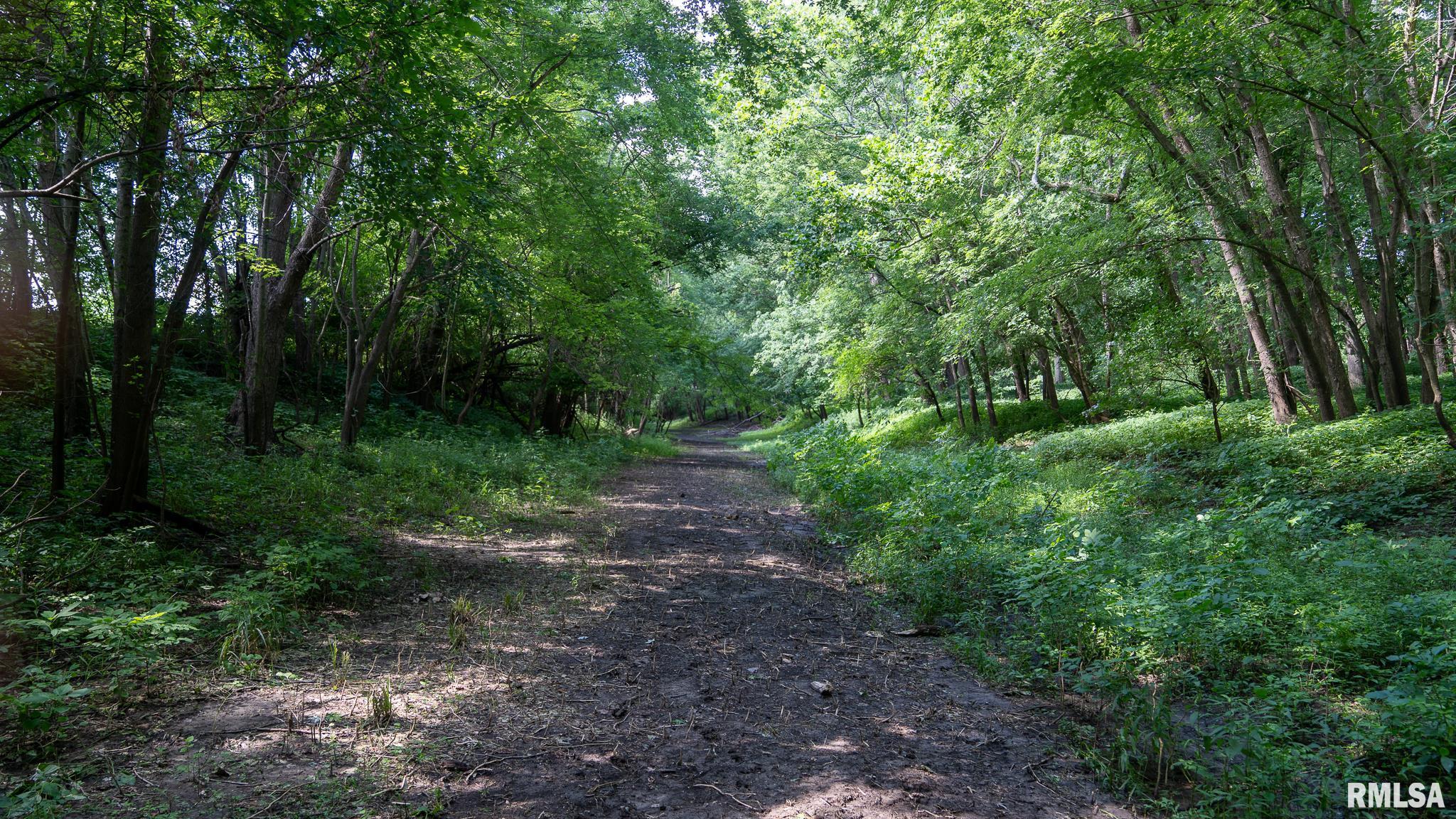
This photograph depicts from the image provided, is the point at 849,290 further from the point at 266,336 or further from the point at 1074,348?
the point at 266,336

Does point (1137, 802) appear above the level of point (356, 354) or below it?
below

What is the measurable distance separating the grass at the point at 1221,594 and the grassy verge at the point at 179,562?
4.54m

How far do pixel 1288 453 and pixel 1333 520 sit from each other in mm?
3453

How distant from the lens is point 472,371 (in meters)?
20.6

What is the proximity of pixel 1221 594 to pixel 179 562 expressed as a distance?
704 centimetres

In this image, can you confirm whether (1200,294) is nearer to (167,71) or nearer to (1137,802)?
(1137,802)

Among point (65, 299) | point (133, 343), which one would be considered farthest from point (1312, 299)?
point (65, 299)

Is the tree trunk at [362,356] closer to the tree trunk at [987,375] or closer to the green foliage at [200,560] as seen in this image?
the green foliage at [200,560]

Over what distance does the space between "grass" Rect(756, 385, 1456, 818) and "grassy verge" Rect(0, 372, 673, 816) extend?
4.54 meters

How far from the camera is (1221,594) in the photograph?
3979mm

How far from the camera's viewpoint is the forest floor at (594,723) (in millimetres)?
2740

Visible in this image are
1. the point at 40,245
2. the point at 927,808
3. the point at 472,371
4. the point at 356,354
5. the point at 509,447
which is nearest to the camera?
the point at 927,808

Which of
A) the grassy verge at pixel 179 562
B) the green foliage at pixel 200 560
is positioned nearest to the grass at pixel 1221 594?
the green foliage at pixel 200 560

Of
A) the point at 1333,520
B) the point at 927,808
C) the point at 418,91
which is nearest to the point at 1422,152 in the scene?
the point at 1333,520
